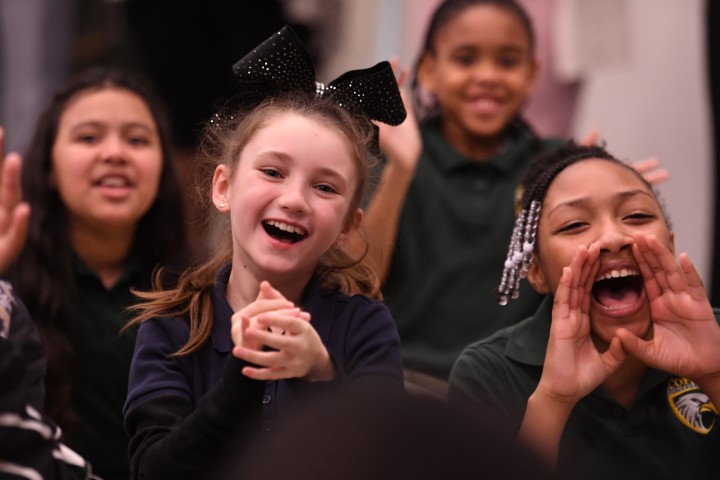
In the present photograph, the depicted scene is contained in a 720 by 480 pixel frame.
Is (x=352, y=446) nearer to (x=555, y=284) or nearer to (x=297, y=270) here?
(x=297, y=270)

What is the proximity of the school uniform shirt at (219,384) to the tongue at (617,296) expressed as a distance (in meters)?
0.37

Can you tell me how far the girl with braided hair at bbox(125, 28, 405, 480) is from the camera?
1.34 m

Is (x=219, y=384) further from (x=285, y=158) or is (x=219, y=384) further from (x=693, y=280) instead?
(x=693, y=280)

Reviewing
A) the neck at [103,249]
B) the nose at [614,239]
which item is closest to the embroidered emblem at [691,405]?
the nose at [614,239]

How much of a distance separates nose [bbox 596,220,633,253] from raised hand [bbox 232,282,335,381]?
56 cm

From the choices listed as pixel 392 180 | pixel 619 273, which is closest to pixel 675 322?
pixel 619 273

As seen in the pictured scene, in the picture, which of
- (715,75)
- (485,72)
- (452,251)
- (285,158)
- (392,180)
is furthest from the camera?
(715,75)

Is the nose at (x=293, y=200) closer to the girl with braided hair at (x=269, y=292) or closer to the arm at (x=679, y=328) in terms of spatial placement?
the girl with braided hair at (x=269, y=292)

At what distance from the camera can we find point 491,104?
262 cm

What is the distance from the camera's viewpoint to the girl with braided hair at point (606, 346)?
161 centimetres

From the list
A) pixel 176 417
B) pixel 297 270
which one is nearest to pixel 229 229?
pixel 297 270

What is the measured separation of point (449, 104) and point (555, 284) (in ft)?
3.16

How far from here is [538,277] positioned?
A: 1872 mm

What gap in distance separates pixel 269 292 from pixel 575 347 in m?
0.54
